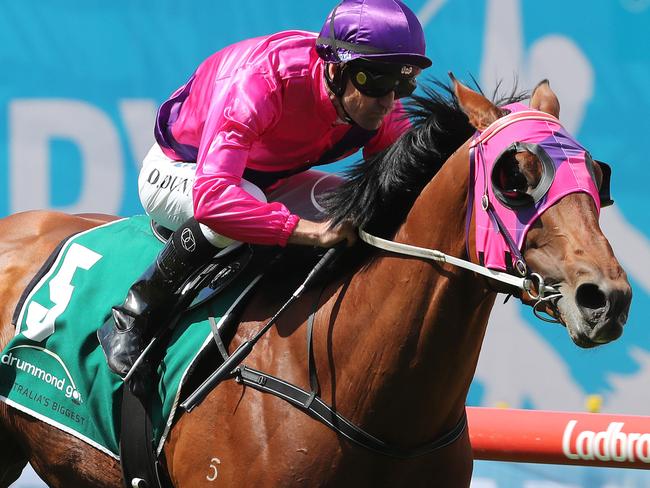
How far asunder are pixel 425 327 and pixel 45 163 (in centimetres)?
410

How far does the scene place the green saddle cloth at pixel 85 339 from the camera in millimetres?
3135

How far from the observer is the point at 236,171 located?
2.91 metres

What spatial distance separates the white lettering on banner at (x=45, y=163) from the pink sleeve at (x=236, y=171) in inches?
133

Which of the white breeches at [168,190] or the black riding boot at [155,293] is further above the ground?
the white breeches at [168,190]

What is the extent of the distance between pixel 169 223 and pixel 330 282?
27.2 inches

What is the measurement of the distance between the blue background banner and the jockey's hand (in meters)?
3.04

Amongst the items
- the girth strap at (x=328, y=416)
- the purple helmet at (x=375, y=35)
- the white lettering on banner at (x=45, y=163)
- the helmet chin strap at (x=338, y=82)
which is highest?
the white lettering on banner at (x=45, y=163)

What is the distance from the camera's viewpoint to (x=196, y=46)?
20.3ft

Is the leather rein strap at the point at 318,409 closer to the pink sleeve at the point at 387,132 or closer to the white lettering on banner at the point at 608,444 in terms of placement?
the pink sleeve at the point at 387,132

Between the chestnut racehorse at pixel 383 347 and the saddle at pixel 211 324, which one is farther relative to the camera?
the saddle at pixel 211 324

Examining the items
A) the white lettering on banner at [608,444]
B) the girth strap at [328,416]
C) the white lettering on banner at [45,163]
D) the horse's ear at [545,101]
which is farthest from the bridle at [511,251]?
the white lettering on banner at [45,163]

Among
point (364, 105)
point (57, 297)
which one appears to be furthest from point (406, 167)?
point (57, 297)

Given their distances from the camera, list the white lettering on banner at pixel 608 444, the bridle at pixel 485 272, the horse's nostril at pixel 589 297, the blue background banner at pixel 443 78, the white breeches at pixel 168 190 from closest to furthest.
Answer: the horse's nostril at pixel 589 297
the bridle at pixel 485 272
the white breeches at pixel 168 190
the white lettering on banner at pixel 608 444
the blue background banner at pixel 443 78

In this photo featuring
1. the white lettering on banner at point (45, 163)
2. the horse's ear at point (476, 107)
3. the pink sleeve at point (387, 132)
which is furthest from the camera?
the white lettering on banner at point (45, 163)
